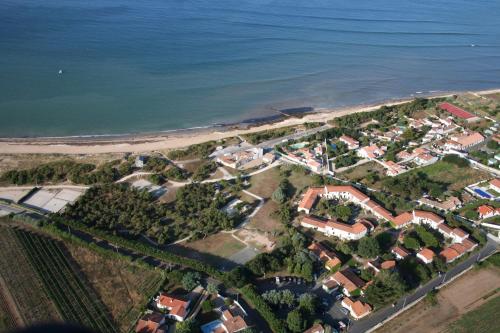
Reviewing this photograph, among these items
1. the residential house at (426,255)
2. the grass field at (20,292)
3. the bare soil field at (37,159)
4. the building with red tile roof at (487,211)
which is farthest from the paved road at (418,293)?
the bare soil field at (37,159)

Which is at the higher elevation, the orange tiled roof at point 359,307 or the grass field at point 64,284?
the orange tiled roof at point 359,307

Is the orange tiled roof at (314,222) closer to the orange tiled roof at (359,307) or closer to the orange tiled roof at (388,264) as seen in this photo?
the orange tiled roof at (388,264)

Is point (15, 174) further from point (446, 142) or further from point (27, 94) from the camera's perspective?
point (446, 142)

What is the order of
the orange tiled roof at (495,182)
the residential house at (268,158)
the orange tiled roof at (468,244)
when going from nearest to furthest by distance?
the orange tiled roof at (468,244), the orange tiled roof at (495,182), the residential house at (268,158)

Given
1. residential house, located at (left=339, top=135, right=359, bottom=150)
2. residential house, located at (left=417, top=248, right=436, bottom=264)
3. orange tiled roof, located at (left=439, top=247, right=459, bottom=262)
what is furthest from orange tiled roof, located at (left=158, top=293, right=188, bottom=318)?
residential house, located at (left=339, top=135, right=359, bottom=150)

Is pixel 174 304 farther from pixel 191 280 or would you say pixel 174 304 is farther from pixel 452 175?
pixel 452 175

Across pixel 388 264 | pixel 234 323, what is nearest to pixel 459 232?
pixel 388 264

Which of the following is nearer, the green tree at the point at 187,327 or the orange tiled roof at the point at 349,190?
the green tree at the point at 187,327
